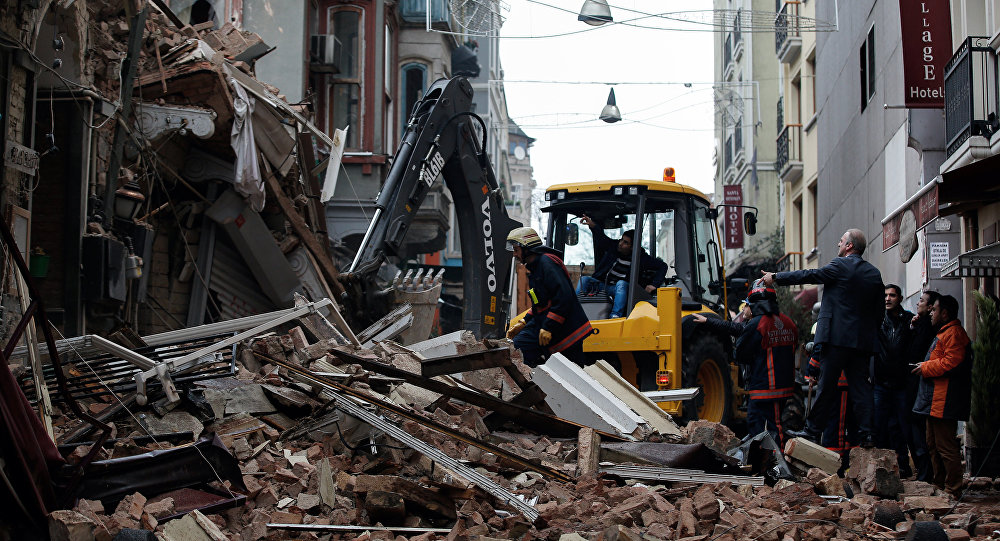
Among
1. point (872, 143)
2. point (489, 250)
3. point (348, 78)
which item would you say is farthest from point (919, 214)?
point (348, 78)

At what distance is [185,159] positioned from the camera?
12.7 m

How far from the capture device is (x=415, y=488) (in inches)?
213

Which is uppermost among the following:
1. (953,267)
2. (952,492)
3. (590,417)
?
(953,267)

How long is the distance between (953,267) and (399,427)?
6084mm

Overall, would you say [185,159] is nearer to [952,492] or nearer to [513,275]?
[513,275]

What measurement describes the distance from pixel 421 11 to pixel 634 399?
1728 centimetres

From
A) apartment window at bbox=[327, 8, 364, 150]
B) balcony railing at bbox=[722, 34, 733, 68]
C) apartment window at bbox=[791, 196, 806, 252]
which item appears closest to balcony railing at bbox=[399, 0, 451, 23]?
apartment window at bbox=[327, 8, 364, 150]

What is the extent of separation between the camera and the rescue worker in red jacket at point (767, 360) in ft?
29.8

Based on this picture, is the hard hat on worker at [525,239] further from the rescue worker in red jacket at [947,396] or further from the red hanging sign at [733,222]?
the red hanging sign at [733,222]

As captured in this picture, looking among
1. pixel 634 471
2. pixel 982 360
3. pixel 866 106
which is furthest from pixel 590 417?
pixel 866 106

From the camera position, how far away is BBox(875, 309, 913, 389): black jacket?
948 cm

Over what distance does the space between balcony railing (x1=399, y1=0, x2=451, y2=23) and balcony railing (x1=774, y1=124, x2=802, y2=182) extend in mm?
9849

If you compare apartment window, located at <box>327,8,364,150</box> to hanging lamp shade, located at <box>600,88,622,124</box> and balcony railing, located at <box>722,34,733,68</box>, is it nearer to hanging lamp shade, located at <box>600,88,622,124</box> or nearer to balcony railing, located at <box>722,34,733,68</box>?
hanging lamp shade, located at <box>600,88,622,124</box>

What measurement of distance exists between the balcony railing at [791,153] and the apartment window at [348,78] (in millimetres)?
12176
